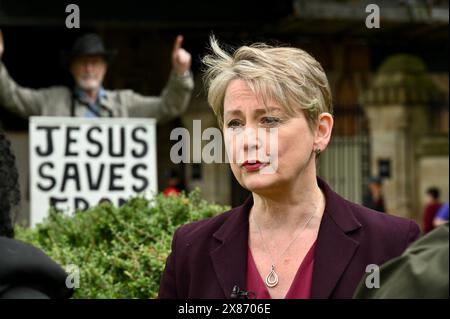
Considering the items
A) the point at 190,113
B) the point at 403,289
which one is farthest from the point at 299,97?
the point at 190,113

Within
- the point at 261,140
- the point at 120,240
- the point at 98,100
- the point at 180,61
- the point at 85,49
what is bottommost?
the point at 120,240

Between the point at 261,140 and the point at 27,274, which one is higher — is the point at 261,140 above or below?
above

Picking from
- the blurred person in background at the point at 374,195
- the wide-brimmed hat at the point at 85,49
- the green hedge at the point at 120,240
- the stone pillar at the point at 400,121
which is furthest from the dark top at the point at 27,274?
the stone pillar at the point at 400,121

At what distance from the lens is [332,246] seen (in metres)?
3.33

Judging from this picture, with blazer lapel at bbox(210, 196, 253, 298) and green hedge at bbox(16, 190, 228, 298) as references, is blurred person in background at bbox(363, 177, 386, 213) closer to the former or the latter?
green hedge at bbox(16, 190, 228, 298)

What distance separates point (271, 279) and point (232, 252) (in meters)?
0.15

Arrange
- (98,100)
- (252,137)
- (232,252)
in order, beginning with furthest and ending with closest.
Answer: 1. (98,100)
2. (232,252)
3. (252,137)

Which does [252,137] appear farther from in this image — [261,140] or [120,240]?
[120,240]

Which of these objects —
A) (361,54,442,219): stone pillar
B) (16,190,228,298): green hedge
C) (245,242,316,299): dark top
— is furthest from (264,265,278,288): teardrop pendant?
(361,54,442,219): stone pillar

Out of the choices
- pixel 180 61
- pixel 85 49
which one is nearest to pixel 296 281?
pixel 180 61

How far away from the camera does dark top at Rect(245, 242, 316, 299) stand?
129 inches
